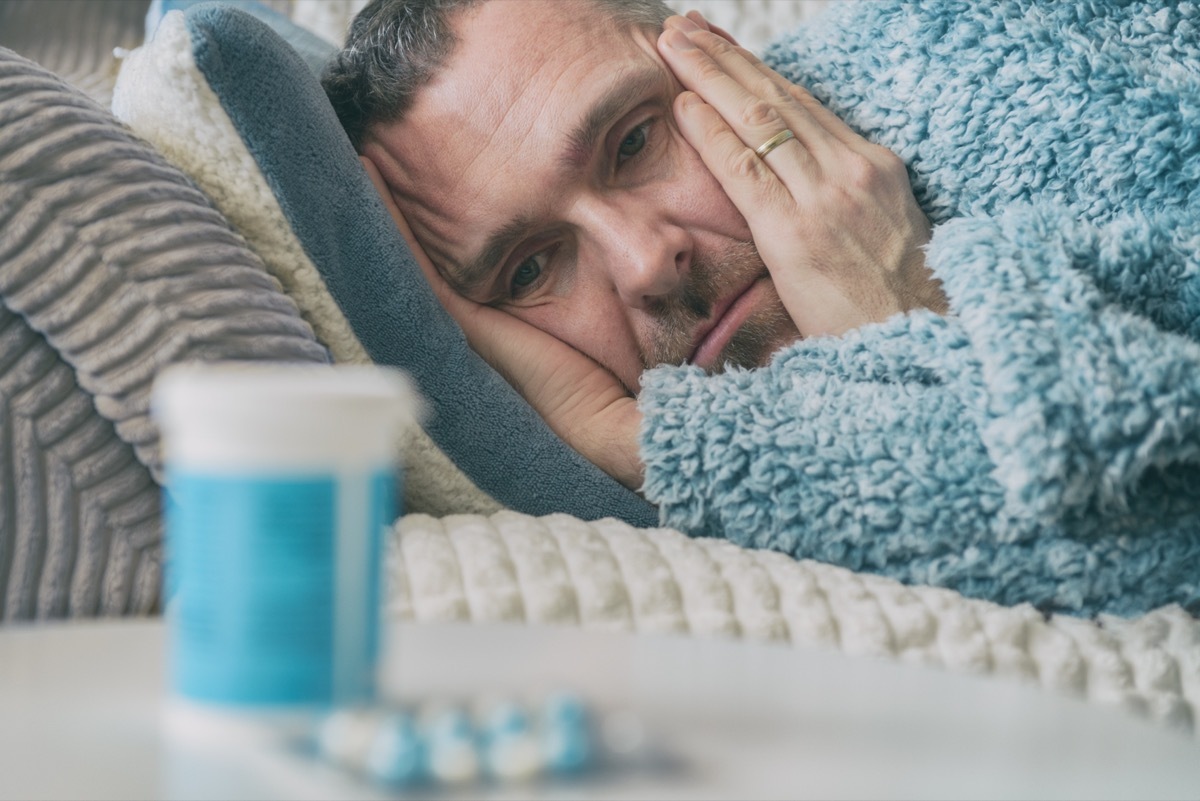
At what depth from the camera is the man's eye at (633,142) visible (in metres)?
1.25

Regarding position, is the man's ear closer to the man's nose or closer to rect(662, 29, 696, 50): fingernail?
rect(662, 29, 696, 50): fingernail

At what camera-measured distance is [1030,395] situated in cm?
75

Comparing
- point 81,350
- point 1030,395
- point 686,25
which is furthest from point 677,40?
point 81,350

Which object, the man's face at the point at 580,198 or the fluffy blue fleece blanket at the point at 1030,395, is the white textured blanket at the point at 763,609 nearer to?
the fluffy blue fleece blanket at the point at 1030,395

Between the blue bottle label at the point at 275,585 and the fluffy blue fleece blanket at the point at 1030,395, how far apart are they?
1.66ft

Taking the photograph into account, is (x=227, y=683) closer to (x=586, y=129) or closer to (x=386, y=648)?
(x=386, y=648)

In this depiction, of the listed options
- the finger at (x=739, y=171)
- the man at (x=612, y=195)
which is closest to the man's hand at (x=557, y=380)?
the man at (x=612, y=195)

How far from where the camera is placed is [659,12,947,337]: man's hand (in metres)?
1.13

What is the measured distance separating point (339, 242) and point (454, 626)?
0.58 metres

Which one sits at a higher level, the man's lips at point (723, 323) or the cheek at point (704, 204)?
the cheek at point (704, 204)

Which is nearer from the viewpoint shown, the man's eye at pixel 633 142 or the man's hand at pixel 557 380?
the man's hand at pixel 557 380

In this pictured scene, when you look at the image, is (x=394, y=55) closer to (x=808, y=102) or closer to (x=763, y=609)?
(x=808, y=102)

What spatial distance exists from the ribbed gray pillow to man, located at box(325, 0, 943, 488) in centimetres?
45

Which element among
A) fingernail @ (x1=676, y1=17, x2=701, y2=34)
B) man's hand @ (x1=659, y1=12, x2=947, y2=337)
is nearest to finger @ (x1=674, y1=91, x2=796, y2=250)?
man's hand @ (x1=659, y1=12, x2=947, y2=337)
